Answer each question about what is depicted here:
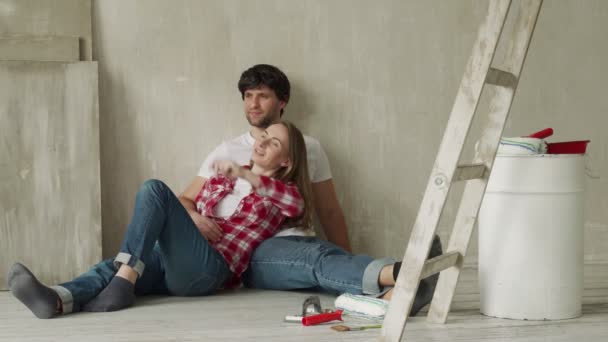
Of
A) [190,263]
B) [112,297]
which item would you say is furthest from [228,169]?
[112,297]

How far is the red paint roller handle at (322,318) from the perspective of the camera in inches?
93.1

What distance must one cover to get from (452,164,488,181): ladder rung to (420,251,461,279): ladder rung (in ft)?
0.83

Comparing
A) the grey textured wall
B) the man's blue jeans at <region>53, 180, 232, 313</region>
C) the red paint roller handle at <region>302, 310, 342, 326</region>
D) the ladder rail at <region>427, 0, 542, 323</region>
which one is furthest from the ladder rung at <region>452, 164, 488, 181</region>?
the grey textured wall

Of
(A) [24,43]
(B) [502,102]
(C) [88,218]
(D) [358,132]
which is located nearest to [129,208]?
(C) [88,218]

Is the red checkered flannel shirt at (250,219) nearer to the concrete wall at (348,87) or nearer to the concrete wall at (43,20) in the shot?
the concrete wall at (348,87)

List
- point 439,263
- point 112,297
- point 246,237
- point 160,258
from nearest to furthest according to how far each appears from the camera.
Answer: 1. point 439,263
2. point 112,297
3. point 160,258
4. point 246,237

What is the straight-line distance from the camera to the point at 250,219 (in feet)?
10.2

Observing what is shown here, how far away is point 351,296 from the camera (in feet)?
8.52

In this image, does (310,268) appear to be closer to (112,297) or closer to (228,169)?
(228,169)

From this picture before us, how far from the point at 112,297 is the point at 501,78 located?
156 centimetres

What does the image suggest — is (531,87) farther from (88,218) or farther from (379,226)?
(88,218)

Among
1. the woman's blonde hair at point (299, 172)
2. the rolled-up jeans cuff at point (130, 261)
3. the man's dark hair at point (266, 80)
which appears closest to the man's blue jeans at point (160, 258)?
the rolled-up jeans cuff at point (130, 261)

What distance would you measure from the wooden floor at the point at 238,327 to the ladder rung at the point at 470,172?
19.4 inches

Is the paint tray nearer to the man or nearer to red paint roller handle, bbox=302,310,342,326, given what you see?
the man
